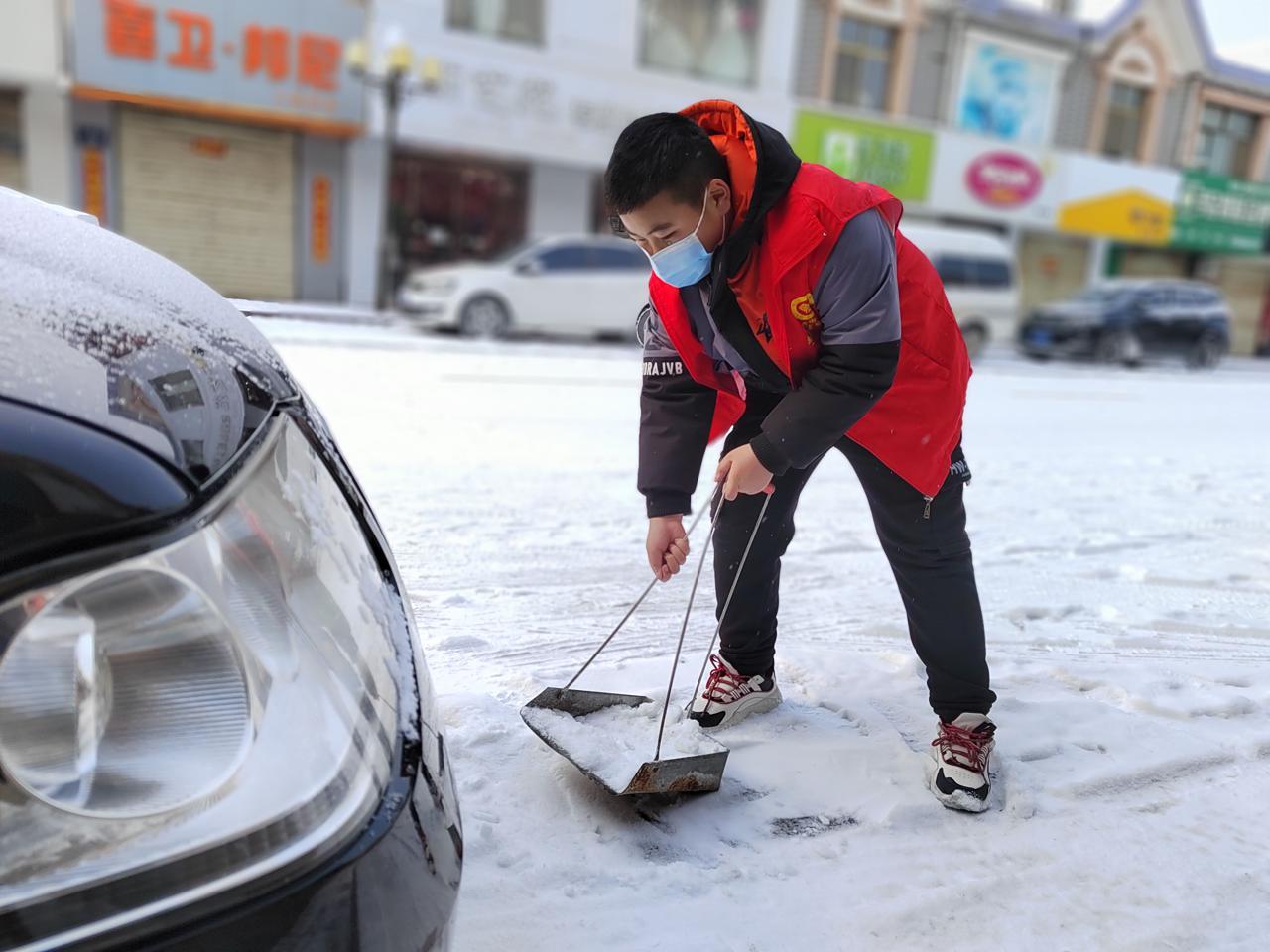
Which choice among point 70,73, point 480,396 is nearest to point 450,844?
point 480,396

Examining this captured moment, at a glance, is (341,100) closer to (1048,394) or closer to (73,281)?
(1048,394)

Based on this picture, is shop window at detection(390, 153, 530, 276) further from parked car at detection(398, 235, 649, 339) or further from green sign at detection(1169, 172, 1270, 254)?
green sign at detection(1169, 172, 1270, 254)

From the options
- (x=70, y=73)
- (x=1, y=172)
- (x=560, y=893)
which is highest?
(x=70, y=73)

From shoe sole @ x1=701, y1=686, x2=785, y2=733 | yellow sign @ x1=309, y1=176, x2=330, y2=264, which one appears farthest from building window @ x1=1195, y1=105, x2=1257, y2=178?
shoe sole @ x1=701, y1=686, x2=785, y2=733

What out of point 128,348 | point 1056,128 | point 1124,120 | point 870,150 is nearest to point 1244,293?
Result: point 1124,120

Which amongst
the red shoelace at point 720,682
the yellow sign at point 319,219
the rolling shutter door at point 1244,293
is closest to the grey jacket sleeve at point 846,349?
the red shoelace at point 720,682

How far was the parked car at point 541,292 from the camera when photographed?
11.2 meters

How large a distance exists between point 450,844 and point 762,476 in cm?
93

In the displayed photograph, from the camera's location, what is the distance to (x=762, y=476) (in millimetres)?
1678

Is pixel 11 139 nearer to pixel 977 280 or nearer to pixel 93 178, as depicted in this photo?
pixel 93 178

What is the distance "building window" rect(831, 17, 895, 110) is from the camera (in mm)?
18000

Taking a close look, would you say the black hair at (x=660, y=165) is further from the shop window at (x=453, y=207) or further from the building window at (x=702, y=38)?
the building window at (x=702, y=38)

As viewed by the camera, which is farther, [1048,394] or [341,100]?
[341,100]

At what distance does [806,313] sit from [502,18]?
49.2 feet
